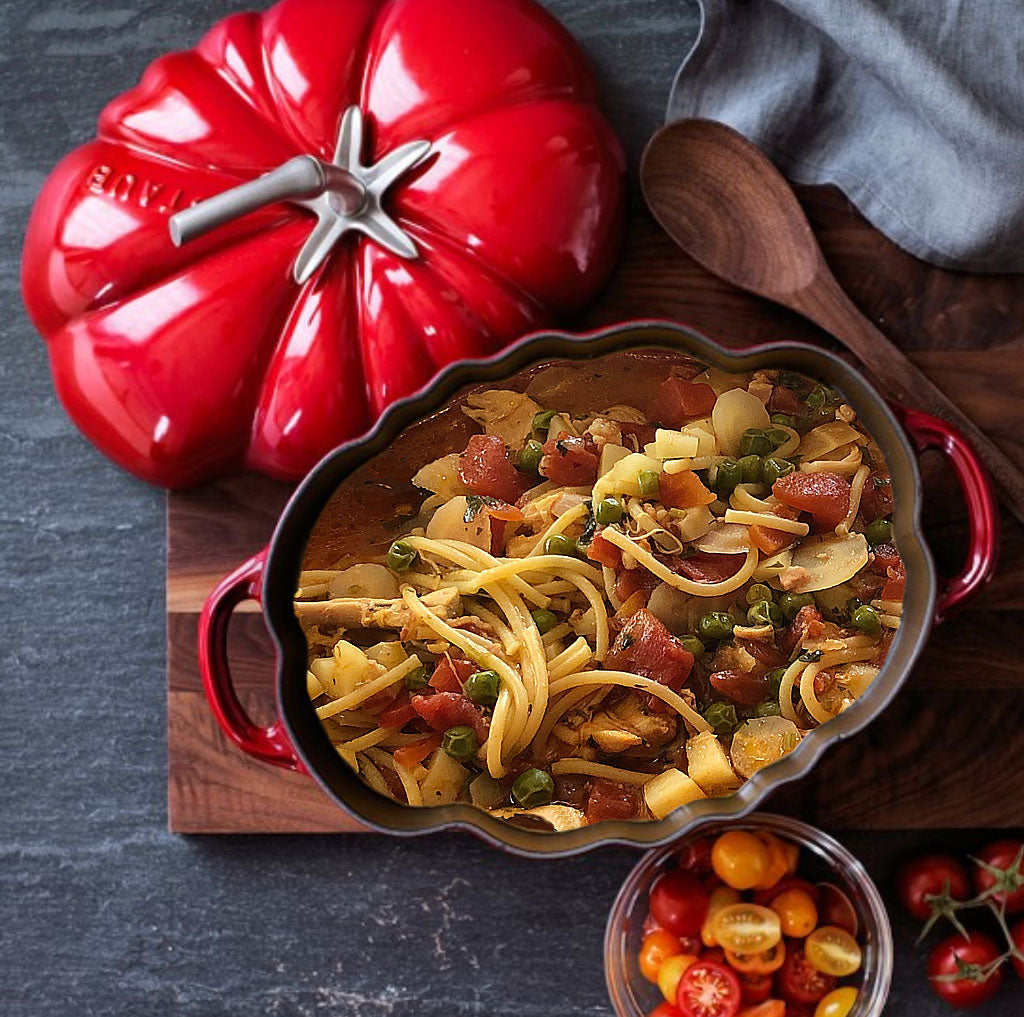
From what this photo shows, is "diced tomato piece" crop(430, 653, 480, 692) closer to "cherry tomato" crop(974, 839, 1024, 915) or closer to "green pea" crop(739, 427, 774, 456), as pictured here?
"green pea" crop(739, 427, 774, 456)

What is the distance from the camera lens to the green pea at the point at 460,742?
4.98 ft

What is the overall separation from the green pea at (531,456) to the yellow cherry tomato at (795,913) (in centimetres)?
71

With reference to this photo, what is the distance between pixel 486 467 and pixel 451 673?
0.28 m

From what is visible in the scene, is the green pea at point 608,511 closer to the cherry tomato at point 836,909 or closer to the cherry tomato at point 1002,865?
the cherry tomato at point 836,909

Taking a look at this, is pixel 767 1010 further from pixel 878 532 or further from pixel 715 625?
pixel 878 532

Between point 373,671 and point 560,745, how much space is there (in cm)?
27

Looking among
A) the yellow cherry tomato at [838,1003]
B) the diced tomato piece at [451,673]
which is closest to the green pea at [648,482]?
the diced tomato piece at [451,673]

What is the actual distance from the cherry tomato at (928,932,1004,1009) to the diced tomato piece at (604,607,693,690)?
605 mm

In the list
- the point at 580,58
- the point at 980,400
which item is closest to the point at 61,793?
the point at 580,58

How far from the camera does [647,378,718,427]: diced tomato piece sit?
1.58m

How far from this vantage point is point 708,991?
1626 mm

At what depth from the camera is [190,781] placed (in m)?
1.77

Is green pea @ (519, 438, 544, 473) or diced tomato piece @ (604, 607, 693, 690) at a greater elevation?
green pea @ (519, 438, 544, 473)

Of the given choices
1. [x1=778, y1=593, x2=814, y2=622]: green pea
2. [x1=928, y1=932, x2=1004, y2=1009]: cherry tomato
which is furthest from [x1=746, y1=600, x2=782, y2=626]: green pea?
[x1=928, y1=932, x2=1004, y2=1009]: cherry tomato
